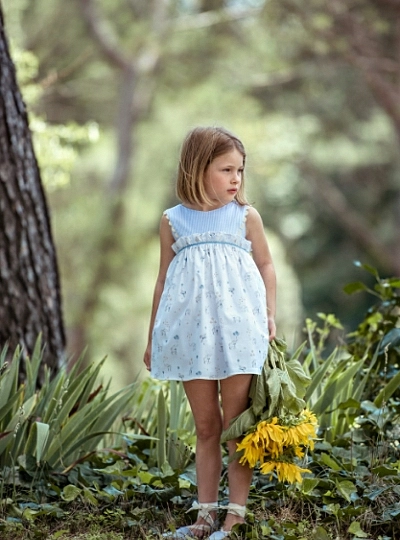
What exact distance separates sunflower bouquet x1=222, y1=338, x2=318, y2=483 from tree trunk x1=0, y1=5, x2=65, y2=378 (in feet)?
5.48

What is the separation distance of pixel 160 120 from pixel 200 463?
14.1m

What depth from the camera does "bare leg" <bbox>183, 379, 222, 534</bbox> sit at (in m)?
2.60

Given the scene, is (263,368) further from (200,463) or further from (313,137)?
(313,137)

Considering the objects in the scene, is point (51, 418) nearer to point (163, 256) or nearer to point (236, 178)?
point (163, 256)

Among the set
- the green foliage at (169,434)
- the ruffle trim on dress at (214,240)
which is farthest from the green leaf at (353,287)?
the ruffle trim on dress at (214,240)

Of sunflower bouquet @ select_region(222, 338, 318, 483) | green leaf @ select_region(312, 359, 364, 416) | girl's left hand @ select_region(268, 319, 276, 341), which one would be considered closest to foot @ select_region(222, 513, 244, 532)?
sunflower bouquet @ select_region(222, 338, 318, 483)

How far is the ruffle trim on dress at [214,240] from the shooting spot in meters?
2.58

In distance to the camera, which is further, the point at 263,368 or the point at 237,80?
the point at 237,80

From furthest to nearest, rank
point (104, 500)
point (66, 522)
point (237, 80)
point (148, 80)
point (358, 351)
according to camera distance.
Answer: point (148, 80) < point (237, 80) < point (358, 351) < point (104, 500) < point (66, 522)

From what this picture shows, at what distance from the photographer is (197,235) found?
2.59m

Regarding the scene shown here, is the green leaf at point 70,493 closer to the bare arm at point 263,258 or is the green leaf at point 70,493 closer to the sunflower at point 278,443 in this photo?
the sunflower at point 278,443

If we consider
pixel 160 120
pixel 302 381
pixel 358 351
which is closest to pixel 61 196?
pixel 160 120

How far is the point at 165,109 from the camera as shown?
1623 centimetres

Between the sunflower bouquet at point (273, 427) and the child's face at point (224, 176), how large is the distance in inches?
22.3
